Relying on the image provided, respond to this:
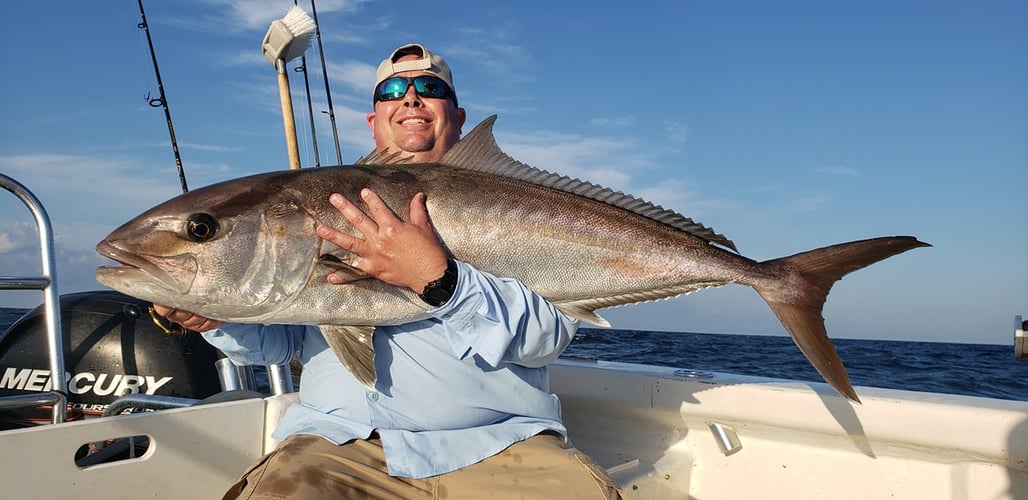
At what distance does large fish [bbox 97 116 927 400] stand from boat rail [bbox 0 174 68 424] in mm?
924

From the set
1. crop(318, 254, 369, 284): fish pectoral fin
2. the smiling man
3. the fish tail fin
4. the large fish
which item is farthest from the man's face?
the fish tail fin

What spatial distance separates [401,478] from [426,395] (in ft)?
1.02

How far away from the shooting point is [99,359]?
4.04m

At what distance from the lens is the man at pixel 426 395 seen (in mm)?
2213

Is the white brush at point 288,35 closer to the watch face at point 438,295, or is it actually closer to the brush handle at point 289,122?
the brush handle at point 289,122

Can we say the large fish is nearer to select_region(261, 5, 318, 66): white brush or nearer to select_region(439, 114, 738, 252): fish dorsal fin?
select_region(439, 114, 738, 252): fish dorsal fin

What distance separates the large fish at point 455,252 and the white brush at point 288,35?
2.70 metres

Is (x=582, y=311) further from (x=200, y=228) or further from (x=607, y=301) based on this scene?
(x=200, y=228)

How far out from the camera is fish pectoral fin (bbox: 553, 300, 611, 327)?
2.52 m

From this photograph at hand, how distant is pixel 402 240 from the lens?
2176mm

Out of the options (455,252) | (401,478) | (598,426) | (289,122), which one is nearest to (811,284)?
(455,252)

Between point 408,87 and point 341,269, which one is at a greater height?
point 408,87

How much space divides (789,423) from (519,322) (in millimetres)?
1713

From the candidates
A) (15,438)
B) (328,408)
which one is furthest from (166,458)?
(328,408)
